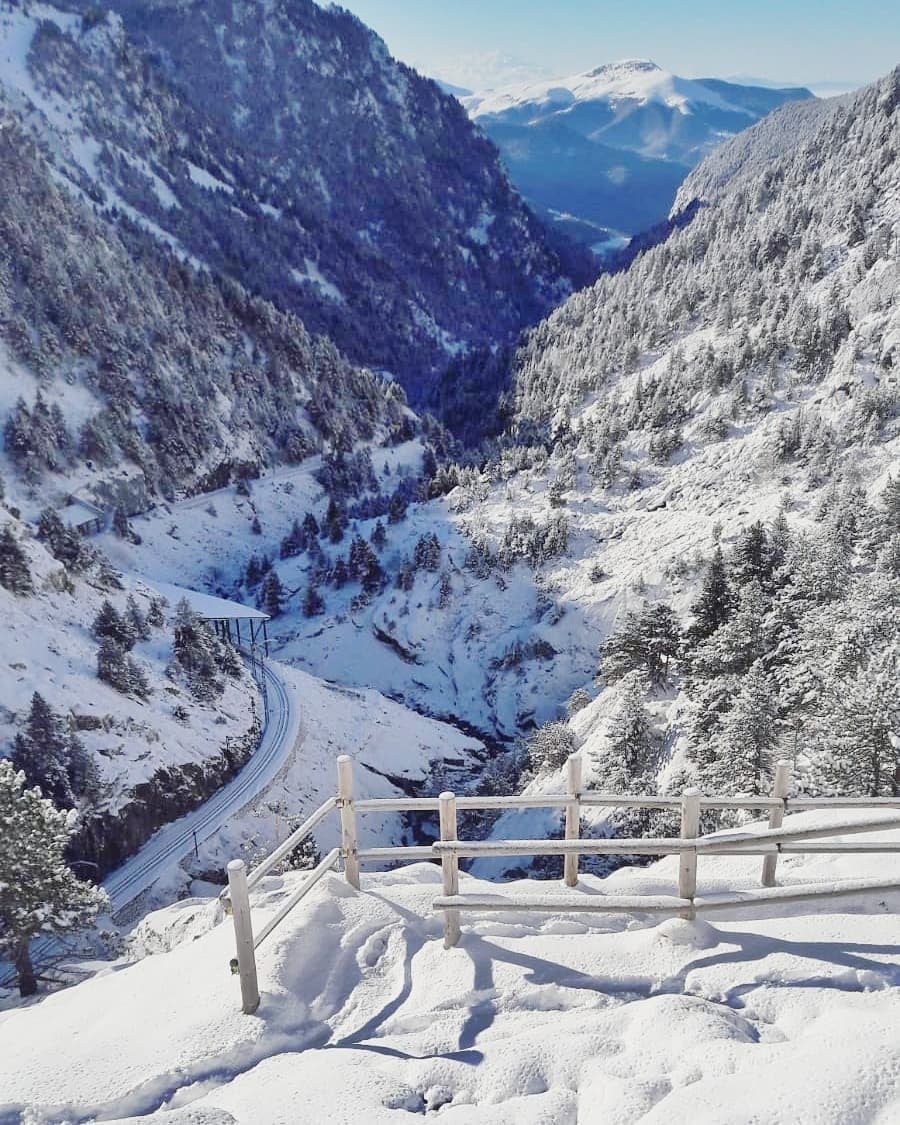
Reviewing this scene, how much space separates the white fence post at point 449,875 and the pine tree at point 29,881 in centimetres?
1810

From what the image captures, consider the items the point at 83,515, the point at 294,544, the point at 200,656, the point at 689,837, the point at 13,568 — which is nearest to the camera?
the point at 689,837

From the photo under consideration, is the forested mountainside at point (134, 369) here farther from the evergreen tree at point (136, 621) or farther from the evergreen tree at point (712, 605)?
the evergreen tree at point (712, 605)

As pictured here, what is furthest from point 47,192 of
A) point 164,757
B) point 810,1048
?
point 810,1048

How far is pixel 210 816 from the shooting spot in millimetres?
34750

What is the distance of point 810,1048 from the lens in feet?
15.7

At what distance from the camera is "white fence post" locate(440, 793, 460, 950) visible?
6969mm

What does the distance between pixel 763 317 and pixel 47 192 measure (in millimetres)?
94810

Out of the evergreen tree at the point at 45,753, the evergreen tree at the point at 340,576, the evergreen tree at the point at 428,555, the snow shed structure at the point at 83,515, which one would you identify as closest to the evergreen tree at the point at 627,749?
the evergreen tree at the point at 45,753

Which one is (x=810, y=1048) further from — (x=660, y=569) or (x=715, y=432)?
(x=715, y=432)

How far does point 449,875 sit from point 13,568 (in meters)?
39.1

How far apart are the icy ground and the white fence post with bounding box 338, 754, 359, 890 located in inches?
11.2

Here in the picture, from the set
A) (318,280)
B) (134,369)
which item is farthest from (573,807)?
(318,280)

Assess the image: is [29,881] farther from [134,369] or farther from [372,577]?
[134,369]

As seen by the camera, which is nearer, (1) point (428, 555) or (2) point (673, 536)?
(2) point (673, 536)
